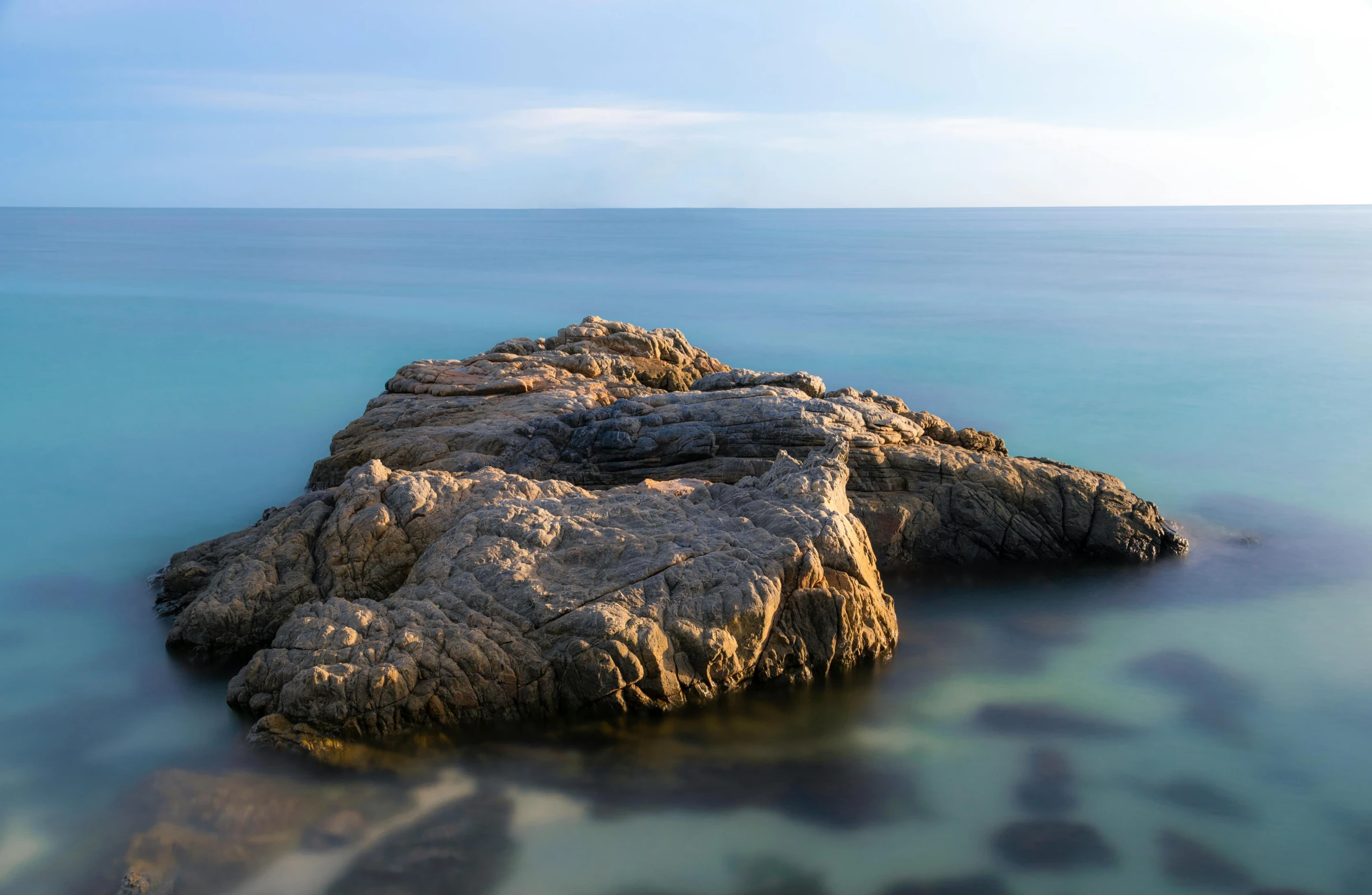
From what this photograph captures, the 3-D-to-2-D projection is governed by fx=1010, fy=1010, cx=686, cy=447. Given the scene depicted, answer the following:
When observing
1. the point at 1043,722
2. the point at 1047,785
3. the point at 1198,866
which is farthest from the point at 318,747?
the point at 1198,866

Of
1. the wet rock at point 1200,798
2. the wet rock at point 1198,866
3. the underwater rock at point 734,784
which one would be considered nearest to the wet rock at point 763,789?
the underwater rock at point 734,784

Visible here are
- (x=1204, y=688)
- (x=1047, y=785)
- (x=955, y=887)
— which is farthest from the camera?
(x=1204, y=688)

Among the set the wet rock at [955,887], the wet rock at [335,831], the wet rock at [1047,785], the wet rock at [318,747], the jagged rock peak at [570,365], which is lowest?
the wet rock at [955,887]

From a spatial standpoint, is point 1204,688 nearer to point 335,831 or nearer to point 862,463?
point 862,463

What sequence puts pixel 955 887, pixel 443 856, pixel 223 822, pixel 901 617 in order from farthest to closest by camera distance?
pixel 901 617, pixel 223 822, pixel 443 856, pixel 955 887

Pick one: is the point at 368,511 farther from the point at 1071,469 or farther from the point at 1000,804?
the point at 1071,469

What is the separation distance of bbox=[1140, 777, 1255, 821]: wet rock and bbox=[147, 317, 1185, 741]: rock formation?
10.9 feet

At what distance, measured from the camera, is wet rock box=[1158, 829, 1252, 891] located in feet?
28.0

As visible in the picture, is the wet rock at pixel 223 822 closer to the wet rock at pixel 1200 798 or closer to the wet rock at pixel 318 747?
the wet rock at pixel 318 747

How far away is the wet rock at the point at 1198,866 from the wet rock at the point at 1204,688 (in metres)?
2.12

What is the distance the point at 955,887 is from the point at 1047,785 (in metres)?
1.91

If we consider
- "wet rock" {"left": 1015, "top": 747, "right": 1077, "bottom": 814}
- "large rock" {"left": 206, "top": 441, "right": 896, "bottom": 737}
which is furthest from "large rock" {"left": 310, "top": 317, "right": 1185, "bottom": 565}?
"wet rock" {"left": 1015, "top": 747, "right": 1077, "bottom": 814}

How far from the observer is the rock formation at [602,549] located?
10117mm

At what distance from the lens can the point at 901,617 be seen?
13.1 metres
